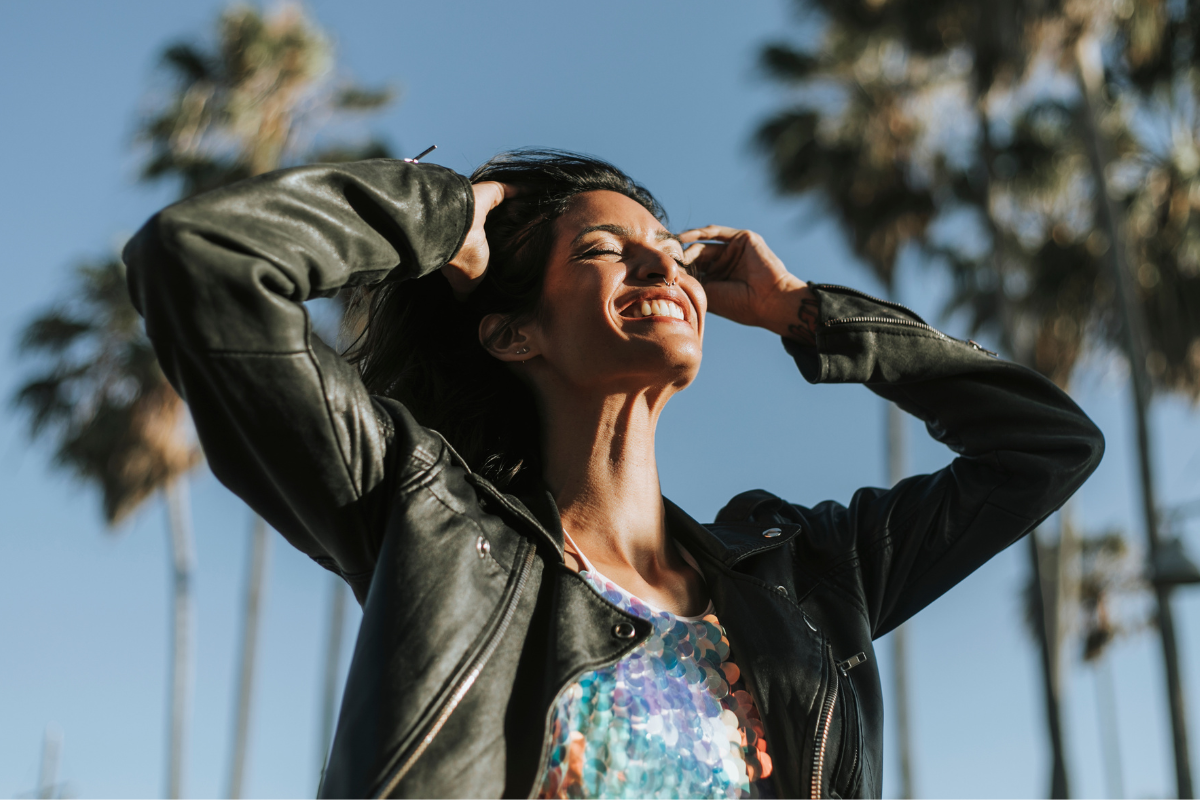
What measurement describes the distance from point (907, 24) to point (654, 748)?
1528cm

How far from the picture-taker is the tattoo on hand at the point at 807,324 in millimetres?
2908

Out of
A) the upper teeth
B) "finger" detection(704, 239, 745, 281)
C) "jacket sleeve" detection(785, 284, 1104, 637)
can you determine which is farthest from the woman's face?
"jacket sleeve" detection(785, 284, 1104, 637)

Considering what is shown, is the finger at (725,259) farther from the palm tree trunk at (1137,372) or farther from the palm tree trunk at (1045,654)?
the palm tree trunk at (1045,654)

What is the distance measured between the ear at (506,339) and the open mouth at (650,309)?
300 mm

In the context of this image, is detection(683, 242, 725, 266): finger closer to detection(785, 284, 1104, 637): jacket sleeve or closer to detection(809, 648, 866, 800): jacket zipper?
detection(785, 284, 1104, 637): jacket sleeve

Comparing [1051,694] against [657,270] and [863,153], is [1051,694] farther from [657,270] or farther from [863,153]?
[657,270]

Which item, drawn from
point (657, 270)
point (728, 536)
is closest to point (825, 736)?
point (728, 536)

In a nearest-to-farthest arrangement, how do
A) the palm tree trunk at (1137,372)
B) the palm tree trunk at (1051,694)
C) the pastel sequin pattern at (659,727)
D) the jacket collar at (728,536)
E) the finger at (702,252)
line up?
the pastel sequin pattern at (659,727) → the jacket collar at (728,536) → the finger at (702,252) → the palm tree trunk at (1137,372) → the palm tree trunk at (1051,694)

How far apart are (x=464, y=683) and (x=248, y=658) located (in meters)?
16.8

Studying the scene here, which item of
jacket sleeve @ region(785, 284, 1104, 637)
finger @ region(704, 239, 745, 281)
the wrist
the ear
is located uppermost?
finger @ region(704, 239, 745, 281)

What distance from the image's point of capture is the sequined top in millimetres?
2004

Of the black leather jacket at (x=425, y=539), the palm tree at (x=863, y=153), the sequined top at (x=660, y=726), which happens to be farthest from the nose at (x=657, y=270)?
the palm tree at (x=863, y=153)

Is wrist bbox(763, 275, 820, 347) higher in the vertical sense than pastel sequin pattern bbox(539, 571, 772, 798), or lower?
higher

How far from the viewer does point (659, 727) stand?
2086mm
